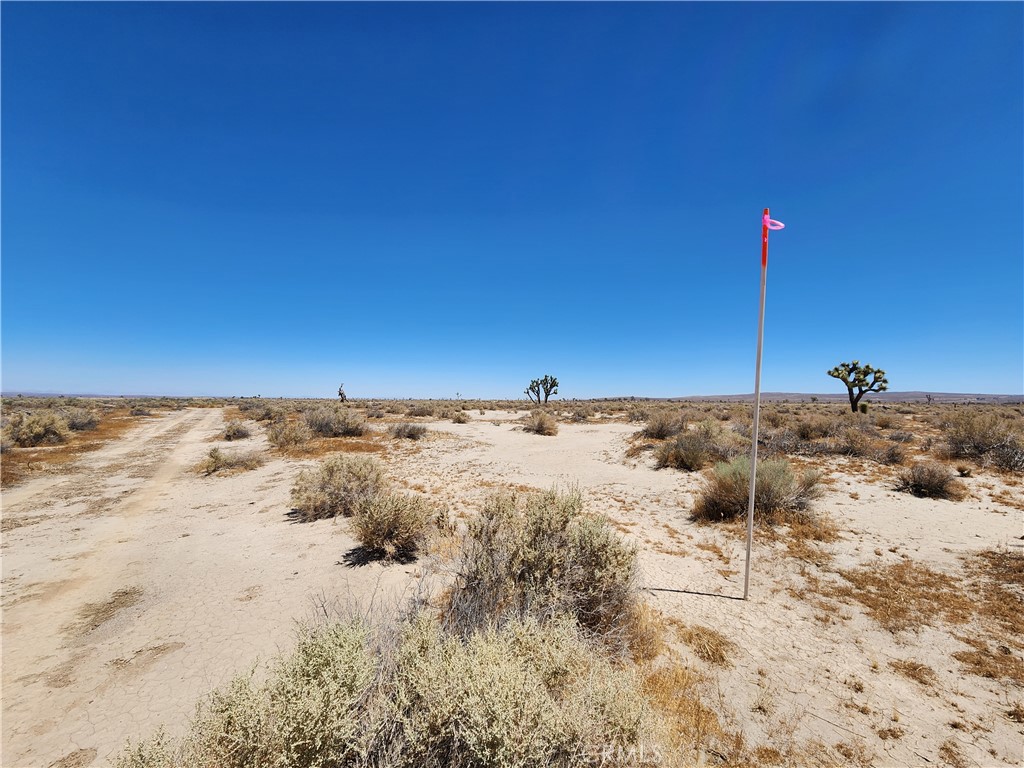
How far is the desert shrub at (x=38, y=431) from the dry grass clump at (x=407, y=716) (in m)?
22.5

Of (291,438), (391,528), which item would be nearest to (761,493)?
(391,528)

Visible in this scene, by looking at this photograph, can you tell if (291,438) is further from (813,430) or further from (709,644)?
(813,430)

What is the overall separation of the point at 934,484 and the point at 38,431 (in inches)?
1184

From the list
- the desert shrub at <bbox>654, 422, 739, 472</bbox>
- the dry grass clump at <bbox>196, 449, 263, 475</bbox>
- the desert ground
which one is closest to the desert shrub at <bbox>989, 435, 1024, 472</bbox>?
the desert ground

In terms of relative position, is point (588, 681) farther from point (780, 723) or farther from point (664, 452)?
point (664, 452)

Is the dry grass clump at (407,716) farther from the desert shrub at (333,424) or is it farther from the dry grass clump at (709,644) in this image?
the desert shrub at (333,424)

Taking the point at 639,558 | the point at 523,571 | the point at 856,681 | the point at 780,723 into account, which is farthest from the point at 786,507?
the point at 523,571

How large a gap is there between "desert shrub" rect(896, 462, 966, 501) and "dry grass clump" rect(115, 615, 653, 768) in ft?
32.8

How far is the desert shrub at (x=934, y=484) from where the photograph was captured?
8094 millimetres

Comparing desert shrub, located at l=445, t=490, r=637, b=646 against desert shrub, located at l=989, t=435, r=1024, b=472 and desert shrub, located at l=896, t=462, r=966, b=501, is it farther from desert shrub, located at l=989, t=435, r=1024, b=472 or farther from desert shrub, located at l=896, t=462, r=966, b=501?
desert shrub, located at l=989, t=435, r=1024, b=472

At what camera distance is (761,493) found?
7410 millimetres

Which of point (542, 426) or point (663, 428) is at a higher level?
point (663, 428)

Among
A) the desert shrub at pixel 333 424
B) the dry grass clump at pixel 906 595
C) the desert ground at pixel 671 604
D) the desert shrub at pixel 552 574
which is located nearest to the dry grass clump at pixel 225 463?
the desert ground at pixel 671 604

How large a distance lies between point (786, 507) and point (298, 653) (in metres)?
8.42
